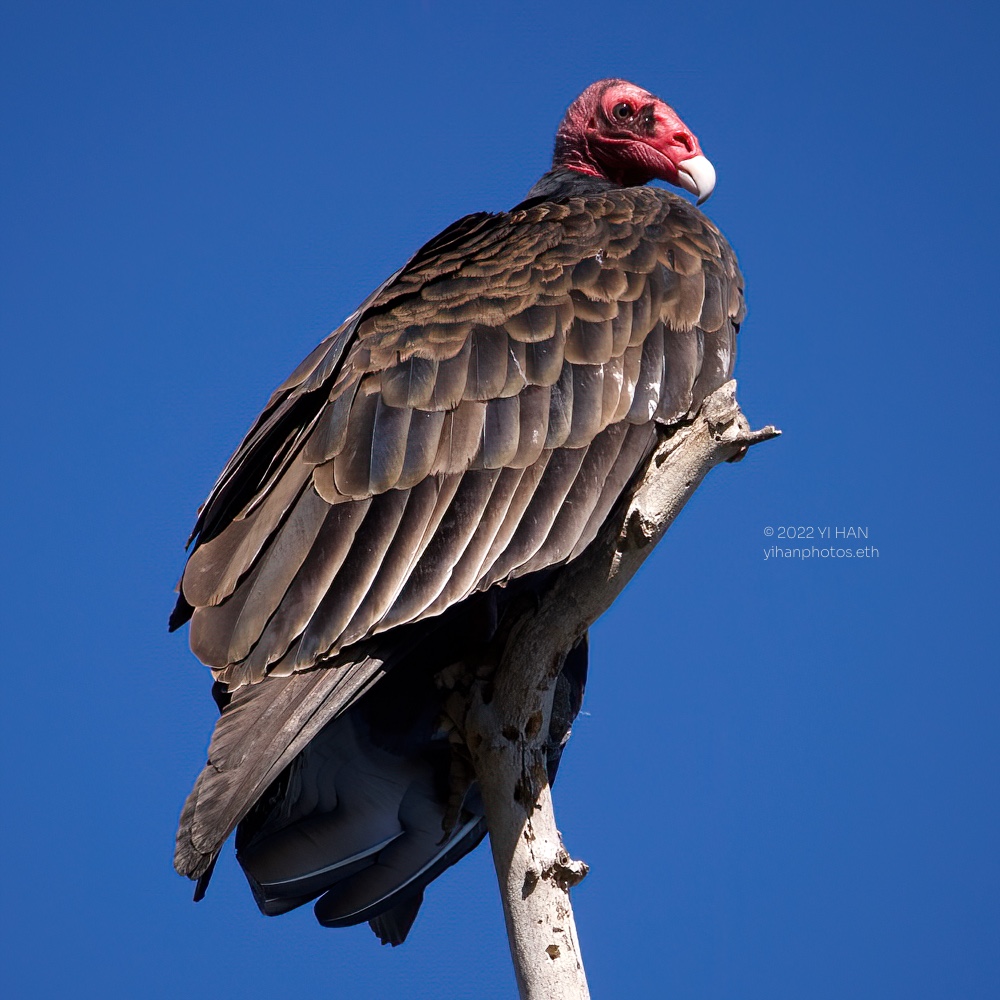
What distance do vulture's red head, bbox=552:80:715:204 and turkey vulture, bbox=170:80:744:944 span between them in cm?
83

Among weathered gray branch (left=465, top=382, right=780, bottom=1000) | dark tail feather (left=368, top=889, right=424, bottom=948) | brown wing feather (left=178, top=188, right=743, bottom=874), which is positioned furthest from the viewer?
dark tail feather (left=368, top=889, right=424, bottom=948)

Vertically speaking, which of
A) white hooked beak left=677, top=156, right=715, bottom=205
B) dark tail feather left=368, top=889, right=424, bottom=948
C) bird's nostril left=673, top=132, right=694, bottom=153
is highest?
bird's nostril left=673, top=132, right=694, bottom=153

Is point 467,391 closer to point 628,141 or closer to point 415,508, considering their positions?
point 415,508

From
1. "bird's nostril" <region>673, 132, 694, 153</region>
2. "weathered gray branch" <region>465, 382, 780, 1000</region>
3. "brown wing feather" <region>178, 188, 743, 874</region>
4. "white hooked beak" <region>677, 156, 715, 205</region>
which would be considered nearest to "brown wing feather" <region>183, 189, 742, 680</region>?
"brown wing feather" <region>178, 188, 743, 874</region>

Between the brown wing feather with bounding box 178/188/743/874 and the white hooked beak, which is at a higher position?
the white hooked beak

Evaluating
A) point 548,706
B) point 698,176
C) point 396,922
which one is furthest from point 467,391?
point 698,176

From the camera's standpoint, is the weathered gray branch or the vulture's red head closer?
the weathered gray branch

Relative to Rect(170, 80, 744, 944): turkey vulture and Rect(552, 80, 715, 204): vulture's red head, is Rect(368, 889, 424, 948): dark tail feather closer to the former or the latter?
Rect(170, 80, 744, 944): turkey vulture

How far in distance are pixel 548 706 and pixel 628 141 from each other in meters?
2.76

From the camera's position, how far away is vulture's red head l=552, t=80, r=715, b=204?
199 inches

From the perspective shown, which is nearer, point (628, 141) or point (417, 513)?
point (417, 513)

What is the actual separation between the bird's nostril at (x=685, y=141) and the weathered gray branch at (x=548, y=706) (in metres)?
2.01

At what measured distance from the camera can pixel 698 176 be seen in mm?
4988

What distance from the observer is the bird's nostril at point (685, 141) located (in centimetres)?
507
